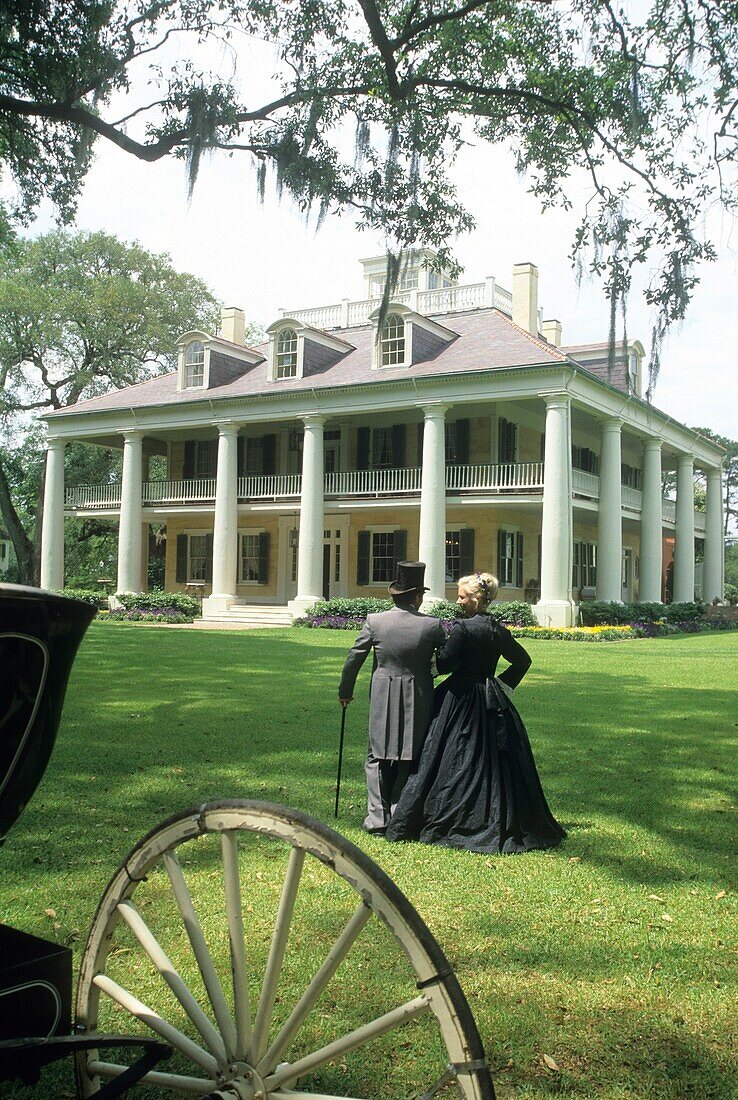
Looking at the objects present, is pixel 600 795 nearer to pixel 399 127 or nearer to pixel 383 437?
pixel 399 127

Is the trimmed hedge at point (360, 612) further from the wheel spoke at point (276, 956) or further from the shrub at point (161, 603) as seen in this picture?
the wheel spoke at point (276, 956)

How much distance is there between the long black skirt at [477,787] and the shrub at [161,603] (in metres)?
23.3

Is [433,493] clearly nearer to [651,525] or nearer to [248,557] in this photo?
[651,525]

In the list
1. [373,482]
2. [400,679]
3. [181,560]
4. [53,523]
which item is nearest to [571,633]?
[373,482]

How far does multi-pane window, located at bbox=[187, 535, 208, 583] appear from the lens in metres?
33.6

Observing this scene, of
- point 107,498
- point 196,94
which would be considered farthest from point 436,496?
point 196,94

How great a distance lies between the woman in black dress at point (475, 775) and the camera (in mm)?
5375

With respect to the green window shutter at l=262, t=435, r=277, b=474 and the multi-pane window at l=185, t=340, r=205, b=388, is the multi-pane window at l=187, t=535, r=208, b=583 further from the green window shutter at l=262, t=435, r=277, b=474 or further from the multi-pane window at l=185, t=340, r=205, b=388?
the multi-pane window at l=185, t=340, r=205, b=388

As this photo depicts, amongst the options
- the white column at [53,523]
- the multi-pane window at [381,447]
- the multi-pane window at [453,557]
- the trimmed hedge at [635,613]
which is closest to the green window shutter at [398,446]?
the multi-pane window at [381,447]

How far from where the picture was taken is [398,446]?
29609mm

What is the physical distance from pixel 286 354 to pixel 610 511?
1156 cm

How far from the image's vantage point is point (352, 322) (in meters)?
34.5

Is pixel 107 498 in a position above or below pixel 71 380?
below

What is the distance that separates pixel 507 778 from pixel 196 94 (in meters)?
8.91
